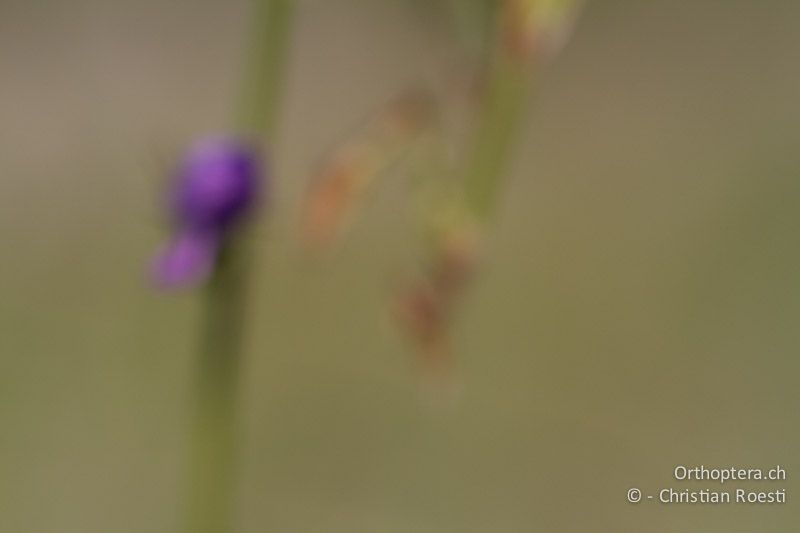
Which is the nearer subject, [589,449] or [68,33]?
[589,449]

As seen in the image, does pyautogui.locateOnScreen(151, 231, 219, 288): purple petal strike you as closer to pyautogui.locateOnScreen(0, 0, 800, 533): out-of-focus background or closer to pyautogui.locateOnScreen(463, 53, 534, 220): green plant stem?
pyautogui.locateOnScreen(463, 53, 534, 220): green plant stem

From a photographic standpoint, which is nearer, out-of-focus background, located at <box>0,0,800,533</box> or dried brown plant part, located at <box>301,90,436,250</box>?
dried brown plant part, located at <box>301,90,436,250</box>

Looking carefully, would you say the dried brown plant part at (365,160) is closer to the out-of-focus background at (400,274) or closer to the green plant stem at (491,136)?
the green plant stem at (491,136)

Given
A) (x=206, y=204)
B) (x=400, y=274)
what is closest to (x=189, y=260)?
(x=206, y=204)

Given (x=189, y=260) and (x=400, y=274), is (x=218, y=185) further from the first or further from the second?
(x=400, y=274)

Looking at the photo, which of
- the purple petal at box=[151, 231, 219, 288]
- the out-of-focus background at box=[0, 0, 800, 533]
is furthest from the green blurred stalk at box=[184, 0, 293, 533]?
the out-of-focus background at box=[0, 0, 800, 533]

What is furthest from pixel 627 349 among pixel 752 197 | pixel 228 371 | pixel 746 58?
pixel 228 371

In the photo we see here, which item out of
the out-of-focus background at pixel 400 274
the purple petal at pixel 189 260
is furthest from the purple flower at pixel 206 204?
the out-of-focus background at pixel 400 274

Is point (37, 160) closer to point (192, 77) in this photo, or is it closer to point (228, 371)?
point (192, 77)
